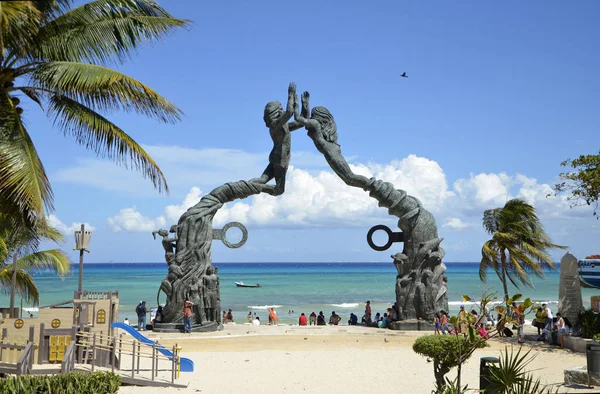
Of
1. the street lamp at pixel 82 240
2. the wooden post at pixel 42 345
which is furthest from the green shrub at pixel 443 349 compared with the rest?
the street lamp at pixel 82 240

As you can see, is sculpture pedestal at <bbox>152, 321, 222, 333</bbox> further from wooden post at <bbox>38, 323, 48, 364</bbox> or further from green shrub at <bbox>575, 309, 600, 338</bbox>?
green shrub at <bbox>575, 309, 600, 338</bbox>

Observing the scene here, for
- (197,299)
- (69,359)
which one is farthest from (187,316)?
(69,359)

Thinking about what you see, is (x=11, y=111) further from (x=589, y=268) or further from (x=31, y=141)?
(x=589, y=268)

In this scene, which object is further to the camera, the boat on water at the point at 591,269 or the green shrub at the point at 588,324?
the boat on water at the point at 591,269

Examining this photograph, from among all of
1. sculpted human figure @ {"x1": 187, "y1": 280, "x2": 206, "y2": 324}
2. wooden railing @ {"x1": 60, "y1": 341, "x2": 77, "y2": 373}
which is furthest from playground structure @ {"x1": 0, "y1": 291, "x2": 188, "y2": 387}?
sculpted human figure @ {"x1": 187, "y1": 280, "x2": 206, "y2": 324}

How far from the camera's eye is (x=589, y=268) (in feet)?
124

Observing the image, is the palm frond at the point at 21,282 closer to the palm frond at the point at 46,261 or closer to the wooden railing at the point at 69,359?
the palm frond at the point at 46,261

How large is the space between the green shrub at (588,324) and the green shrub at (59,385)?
13.9 m

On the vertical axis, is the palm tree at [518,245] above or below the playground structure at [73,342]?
above

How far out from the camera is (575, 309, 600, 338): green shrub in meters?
17.6

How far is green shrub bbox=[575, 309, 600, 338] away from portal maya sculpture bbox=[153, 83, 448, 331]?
4.62 m

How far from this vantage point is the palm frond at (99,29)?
10414 millimetres

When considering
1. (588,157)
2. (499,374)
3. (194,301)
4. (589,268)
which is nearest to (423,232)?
(588,157)

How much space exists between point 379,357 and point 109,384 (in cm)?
921
